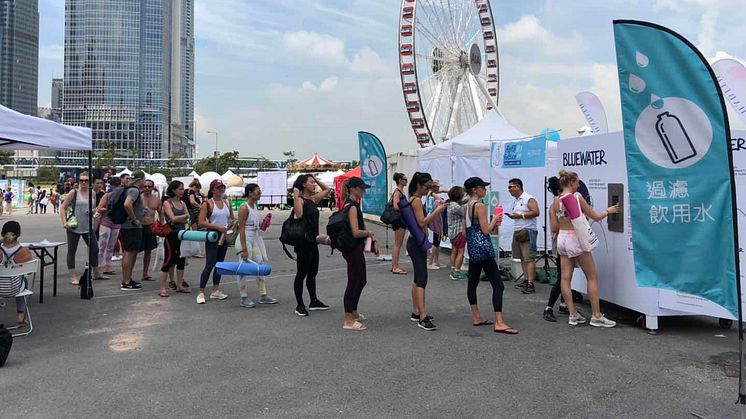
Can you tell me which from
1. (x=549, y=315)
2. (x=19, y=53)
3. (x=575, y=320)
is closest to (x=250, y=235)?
(x=549, y=315)

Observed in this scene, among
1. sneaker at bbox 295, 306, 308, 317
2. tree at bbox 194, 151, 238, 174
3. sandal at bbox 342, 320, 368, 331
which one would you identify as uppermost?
tree at bbox 194, 151, 238, 174

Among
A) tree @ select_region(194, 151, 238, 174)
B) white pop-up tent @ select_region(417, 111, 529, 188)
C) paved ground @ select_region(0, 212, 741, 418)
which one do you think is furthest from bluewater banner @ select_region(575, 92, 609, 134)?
Answer: tree @ select_region(194, 151, 238, 174)

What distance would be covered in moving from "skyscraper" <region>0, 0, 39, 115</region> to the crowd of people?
9611 cm

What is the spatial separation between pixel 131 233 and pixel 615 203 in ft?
20.5

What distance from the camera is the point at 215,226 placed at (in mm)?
7008

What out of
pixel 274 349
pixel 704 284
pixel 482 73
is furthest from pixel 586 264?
pixel 482 73

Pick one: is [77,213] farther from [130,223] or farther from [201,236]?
[201,236]

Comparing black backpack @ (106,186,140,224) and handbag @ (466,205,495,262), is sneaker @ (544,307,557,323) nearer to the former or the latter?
handbag @ (466,205,495,262)

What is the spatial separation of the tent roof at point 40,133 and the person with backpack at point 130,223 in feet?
4.14

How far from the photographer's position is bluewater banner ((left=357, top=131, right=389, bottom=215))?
12.8 m

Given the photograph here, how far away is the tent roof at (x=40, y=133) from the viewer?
18.4ft

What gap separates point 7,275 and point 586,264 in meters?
5.63

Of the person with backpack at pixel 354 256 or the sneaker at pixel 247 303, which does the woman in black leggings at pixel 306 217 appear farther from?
the sneaker at pixel 247 303

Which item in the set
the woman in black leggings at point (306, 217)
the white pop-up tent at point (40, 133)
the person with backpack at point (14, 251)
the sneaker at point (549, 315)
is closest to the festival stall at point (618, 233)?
the sneaker at point (549, 315)
